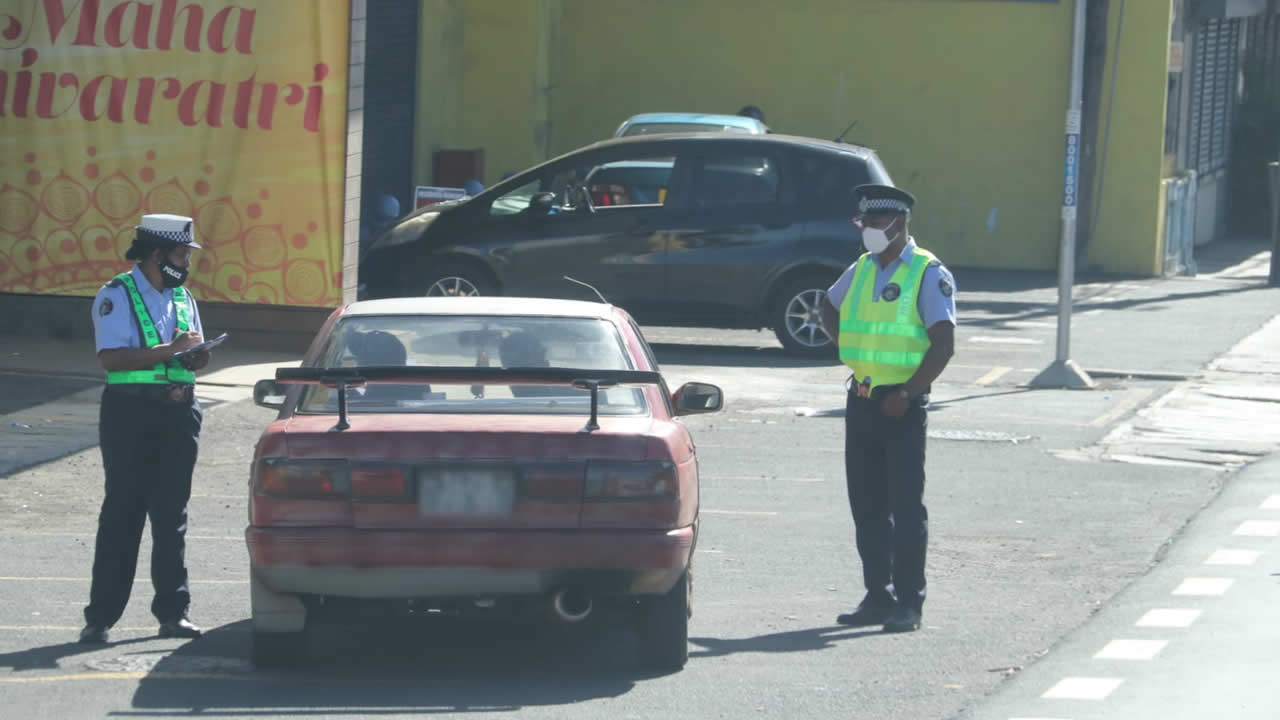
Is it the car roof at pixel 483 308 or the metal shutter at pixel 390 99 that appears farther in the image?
the metal shutter at pixel 390 99

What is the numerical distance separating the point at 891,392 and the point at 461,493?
86.2 inches

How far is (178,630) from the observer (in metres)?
7.66

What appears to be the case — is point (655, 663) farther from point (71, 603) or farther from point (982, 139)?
point (982, 139)

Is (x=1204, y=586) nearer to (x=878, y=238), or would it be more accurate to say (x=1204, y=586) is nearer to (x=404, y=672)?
(x=878, y=238)

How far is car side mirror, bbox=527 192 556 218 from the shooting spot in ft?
56.1

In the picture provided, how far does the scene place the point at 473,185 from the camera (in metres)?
21.1

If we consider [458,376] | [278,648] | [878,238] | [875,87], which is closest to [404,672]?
[278,648]

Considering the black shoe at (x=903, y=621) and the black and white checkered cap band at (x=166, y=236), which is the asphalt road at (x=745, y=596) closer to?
the black shoe at (x=903, y=621)

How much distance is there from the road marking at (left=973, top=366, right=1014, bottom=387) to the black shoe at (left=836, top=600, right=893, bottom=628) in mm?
8015

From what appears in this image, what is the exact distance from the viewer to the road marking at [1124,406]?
14195 mm

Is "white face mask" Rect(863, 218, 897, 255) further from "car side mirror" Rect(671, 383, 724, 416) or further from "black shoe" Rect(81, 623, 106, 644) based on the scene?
"black shoe" Rect(81, 623, 106, 644)

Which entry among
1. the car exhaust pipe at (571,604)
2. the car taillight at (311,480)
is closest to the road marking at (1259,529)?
the car exhaust pipe at (571,604)

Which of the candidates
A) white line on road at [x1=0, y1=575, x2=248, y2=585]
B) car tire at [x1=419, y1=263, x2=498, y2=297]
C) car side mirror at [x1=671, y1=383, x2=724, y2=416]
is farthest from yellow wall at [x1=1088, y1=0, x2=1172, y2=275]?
white line on road at [x1=0, y1=575, x2=248, y2=585]

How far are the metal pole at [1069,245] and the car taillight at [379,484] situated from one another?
33.1 feet
